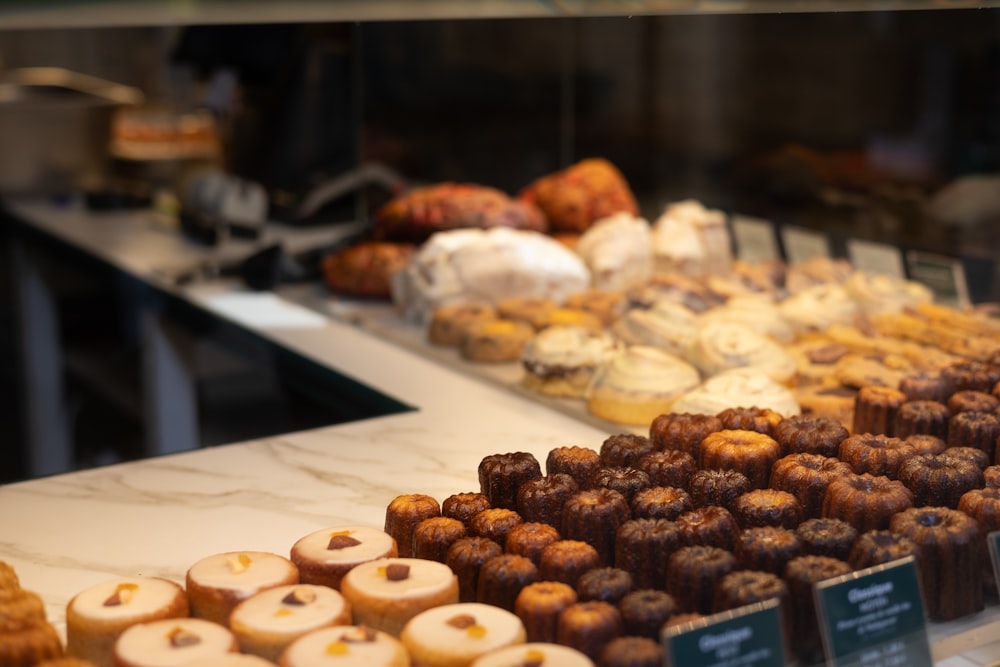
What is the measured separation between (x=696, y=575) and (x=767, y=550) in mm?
111

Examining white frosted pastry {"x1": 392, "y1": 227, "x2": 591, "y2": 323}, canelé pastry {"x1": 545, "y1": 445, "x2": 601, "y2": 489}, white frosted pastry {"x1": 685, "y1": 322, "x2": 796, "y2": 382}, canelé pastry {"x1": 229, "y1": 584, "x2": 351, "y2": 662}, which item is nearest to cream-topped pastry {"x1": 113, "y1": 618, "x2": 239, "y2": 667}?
canelé pastry {"x1": 229, "y1": 584, "x2": 351, "y2": 662}

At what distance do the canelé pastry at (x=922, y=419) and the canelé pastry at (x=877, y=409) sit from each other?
3 centimetres

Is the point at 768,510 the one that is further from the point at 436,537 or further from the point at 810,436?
the point at 436,537

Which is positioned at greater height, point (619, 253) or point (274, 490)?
point (619, 253)

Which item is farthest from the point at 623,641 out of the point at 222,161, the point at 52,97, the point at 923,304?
the point at 52,97

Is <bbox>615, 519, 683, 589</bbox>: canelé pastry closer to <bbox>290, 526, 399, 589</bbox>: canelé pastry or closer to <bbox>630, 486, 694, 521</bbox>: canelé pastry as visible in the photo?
<bbox>630, 486, 694, 521</bbox>: canelé pastry

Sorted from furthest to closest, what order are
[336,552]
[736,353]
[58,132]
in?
[58,132] → [736,353] → [336,552]

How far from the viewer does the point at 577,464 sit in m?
1.85

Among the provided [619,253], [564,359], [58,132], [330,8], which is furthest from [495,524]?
[58,132]

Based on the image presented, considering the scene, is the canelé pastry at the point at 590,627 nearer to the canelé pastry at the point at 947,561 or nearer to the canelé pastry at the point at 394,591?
the canelé pastry at the point at 394,591

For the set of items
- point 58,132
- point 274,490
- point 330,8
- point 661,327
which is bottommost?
point 274,490

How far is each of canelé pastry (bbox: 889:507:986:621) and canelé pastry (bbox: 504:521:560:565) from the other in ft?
1.46

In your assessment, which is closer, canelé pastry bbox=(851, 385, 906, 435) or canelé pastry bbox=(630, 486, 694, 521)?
canelé pastry bbox=(630, 486, 694, 521)

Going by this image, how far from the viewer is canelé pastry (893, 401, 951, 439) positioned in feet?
6.77
